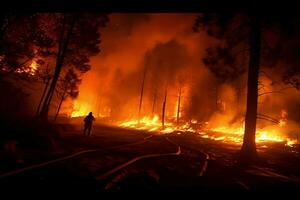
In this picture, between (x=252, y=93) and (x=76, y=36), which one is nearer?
(x=252, y=93)

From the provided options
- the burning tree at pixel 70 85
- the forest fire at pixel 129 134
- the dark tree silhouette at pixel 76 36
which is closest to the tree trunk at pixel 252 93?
the forest fire at pixel 129 134

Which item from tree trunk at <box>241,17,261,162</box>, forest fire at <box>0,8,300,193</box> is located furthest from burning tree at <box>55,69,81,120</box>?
tree trunk at <box>241,17,261,162</box>

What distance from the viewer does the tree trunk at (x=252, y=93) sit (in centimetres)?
1439

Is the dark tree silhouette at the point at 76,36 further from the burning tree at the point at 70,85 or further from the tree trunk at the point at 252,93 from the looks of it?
the tree trunk at the point at 252,93

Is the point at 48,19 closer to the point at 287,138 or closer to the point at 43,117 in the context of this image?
the point at 43,117

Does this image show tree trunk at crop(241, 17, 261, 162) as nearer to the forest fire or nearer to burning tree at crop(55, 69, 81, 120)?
the forest fire

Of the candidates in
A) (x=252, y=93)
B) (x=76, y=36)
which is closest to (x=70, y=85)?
(x=76, y=36)

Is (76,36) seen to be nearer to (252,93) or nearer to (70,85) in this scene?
(70,85)

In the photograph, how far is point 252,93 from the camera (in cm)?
1498

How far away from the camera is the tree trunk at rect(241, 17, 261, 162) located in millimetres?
14386

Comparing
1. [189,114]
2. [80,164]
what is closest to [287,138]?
[80,164]

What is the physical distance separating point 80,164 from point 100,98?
8446 cm

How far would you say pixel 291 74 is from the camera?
14836 mm

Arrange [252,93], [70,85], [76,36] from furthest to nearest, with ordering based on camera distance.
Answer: [70,85], [76,36], [252,93]
